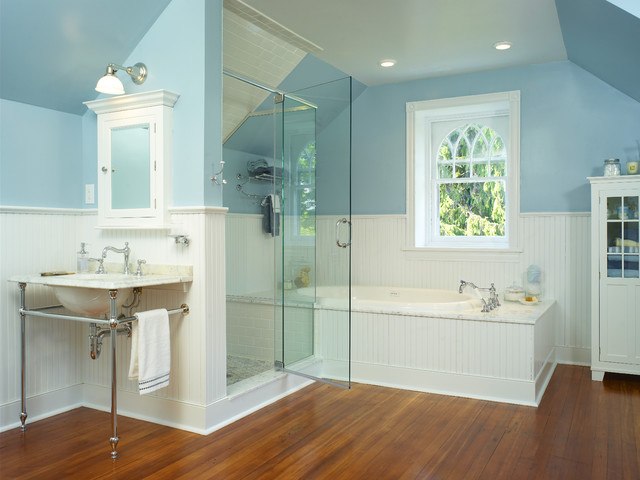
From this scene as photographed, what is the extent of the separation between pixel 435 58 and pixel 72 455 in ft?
12.6

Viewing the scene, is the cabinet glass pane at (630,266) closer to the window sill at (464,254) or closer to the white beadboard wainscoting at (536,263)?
the white beadboard wainscoting at (536,263)

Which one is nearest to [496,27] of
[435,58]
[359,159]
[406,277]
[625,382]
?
[435,58]

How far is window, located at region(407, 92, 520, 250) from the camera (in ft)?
16.6

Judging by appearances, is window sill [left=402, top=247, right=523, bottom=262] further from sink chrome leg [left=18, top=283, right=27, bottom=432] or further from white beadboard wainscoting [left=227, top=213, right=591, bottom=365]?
sink chrome leg [left=18, top=283, right=27, bottom=432]

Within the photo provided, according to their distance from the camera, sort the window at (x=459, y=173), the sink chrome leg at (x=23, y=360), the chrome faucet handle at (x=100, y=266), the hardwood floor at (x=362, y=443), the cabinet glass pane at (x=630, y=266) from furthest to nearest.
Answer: the window at (x=459, y=173), the cabinet glass pane at (x=630, y=266), the chrome faucet handle at (x=100, y=266), the sink chrome leg at (x=23, y=360), the hardwood floor at (x=362, y=443)

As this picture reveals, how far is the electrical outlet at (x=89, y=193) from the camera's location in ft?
11.3

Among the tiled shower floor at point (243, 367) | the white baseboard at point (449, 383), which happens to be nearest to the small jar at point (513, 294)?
the white baseboard at point (449, 383)

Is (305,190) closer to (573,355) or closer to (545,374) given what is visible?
(545,374)

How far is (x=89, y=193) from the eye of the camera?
3459 millimetres

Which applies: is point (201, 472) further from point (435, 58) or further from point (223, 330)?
point (435, 58)

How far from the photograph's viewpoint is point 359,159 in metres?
5.51

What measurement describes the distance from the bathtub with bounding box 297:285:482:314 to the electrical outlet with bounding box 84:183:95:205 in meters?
1.46

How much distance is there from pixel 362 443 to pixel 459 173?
3184mm

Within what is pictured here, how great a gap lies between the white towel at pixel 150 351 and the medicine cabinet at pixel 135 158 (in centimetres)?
57
